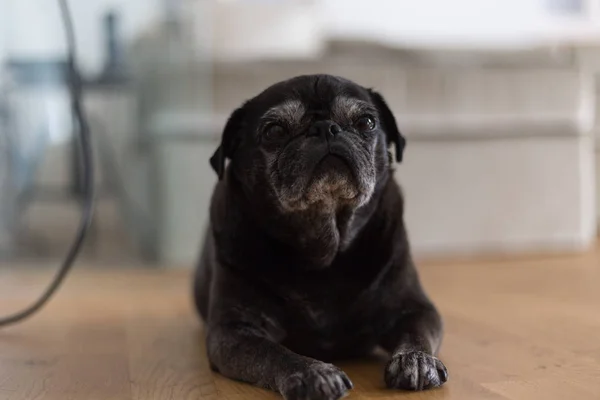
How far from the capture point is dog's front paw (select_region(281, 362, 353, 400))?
1177 millimetres

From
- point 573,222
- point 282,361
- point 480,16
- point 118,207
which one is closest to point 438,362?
point 282,361

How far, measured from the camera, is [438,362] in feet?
4.33

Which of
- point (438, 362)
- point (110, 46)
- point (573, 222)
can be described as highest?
point (110, 46)

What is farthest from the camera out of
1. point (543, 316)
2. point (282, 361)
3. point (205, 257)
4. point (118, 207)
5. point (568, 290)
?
point (118, 207)

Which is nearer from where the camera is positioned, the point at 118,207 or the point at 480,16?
the point at 118,207

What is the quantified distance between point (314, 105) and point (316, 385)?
0.51 meters

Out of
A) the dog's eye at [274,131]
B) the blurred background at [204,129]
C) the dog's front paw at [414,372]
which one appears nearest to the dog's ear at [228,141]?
the dog's eye at [274,131]

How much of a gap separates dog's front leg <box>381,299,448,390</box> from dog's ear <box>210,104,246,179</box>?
0.44m

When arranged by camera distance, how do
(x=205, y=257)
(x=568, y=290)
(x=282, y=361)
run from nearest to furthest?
(x=282, y=361) < (x=205, y=257) < (x=568, y=290)

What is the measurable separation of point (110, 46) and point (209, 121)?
72 cm

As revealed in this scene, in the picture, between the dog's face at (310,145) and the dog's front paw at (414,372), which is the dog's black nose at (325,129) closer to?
the dog's face at (310,145)

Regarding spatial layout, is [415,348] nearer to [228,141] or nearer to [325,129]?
[325,129]

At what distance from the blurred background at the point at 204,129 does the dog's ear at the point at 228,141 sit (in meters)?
1.42

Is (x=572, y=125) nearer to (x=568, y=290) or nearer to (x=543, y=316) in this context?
(x=568, y=290)
